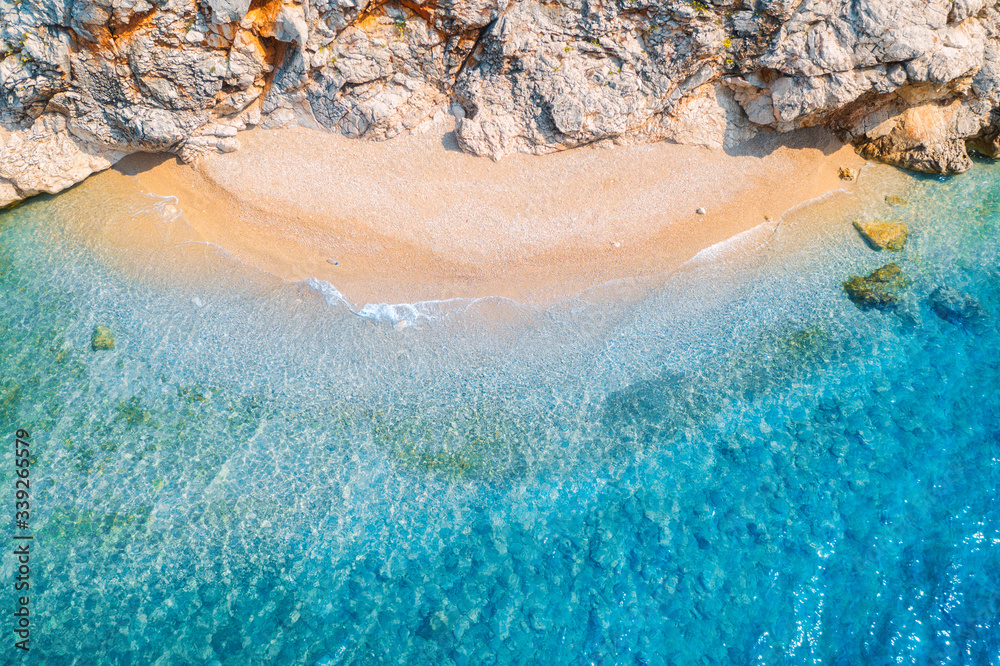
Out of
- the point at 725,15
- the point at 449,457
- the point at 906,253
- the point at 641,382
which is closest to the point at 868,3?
the point at 725,15

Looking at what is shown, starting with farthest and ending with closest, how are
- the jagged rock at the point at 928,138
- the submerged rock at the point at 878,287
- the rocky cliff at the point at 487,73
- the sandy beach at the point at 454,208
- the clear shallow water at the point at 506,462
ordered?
1. the jagged rock at the point at 928,138
2. the sandy beach at the point at 454,208
3. the submerged rock at the point at 878,287
4. the rocky cliff at the point at 487,73
5. the clear shallow water at the point at 506,462

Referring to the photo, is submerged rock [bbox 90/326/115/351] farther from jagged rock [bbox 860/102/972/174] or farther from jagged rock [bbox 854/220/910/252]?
jagged rock [bbox 860/102/972/174]

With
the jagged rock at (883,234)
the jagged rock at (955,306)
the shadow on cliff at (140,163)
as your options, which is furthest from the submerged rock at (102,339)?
the jagged rock at (955,306)

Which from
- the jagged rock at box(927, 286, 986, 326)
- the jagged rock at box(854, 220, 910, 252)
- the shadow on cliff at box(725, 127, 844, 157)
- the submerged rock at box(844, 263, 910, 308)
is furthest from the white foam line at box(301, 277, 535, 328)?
the jagged rock at box(927, 286, 986, 326)

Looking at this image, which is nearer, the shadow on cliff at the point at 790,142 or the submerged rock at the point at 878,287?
the submerged rock at the point at 878,287

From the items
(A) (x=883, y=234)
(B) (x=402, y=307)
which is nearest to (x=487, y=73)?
(B) (x=402, y=307)

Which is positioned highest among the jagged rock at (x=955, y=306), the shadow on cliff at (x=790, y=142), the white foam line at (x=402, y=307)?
the shadow on cliff at (x=790, y=142)

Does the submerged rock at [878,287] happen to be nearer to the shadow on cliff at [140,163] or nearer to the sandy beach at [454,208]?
the sandy beach at [454,208]

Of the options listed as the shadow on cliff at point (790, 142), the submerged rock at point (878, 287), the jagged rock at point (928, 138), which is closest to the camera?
the submerged rock at point (878, 287)
